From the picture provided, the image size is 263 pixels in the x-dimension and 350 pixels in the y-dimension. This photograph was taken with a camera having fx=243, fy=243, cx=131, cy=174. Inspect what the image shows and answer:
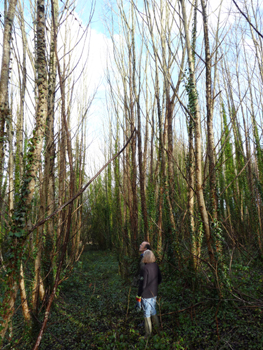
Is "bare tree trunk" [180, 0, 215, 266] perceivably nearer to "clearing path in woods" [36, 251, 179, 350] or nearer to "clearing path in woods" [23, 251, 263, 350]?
"clearing path in woods" [23, 251, 263, 350]

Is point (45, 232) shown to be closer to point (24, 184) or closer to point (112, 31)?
point (24, 184)

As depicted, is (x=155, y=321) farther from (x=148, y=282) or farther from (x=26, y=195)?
(x=26, y=195)

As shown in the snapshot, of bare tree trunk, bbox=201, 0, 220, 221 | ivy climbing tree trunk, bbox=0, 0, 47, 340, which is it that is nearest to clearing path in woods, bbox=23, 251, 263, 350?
ivy climbing tree trunk, bbox=0, 0, 47, 340

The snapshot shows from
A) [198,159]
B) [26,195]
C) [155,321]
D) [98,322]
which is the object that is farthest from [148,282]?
[26,195]

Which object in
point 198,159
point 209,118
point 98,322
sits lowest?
point 98,322

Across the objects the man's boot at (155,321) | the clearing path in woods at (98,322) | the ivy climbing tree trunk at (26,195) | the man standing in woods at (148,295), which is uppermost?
the ivy climbing tree trunk at (26,195)

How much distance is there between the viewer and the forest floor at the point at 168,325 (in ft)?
9.95

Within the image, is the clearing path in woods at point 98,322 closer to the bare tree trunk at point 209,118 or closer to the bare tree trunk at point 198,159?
the bare tree trunk at point 198,159

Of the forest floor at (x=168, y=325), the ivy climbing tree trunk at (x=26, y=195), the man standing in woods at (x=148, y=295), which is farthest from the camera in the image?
the man standing in woods at (x=148, y=295)

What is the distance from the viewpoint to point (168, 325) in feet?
11.9

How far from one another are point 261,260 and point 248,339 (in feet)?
10.5

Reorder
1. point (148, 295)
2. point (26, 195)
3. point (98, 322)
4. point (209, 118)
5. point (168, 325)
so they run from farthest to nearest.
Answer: point (98, 322) → point (168, 325) → point (148, 295) → point (209, 118) → point (26, 195)

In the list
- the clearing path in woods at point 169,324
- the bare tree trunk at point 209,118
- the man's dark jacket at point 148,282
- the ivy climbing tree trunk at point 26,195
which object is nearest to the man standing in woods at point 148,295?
the man's dark jacket at point 148,282

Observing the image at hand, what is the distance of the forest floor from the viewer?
119 inches
